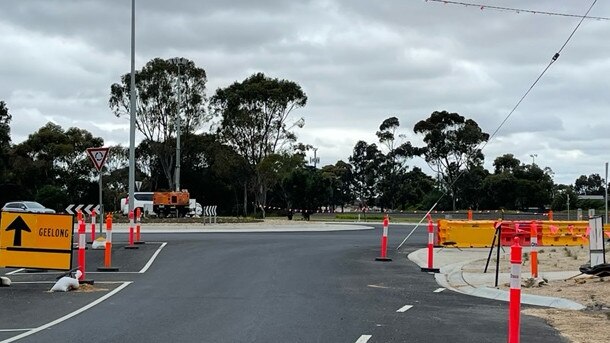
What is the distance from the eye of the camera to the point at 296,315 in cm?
1083

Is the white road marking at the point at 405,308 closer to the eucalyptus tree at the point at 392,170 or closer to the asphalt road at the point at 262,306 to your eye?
the asphalt road at the point at 262,306

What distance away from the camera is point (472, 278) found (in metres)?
16.1

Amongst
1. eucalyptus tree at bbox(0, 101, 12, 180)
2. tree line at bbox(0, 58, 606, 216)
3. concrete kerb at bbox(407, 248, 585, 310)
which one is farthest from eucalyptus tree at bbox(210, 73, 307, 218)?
concrete kerb at bbox(407, 248, 585, 310)

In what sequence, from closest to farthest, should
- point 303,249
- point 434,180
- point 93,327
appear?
1. point 93,327
2. point 303,249
3. point 434,180

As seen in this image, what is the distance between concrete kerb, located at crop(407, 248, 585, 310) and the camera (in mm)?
12395

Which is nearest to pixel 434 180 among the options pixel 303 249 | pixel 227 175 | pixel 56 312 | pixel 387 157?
pixel 387 157

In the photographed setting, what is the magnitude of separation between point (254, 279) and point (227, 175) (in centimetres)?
5266

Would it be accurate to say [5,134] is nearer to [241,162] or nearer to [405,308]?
[241,162]

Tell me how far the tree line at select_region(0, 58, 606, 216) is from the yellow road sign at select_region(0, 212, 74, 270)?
134ft

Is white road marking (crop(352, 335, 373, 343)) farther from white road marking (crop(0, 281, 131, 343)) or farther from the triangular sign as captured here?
the triangular sign

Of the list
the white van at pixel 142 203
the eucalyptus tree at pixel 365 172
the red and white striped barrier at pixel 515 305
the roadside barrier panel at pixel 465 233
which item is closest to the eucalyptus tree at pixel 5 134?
the white van at pixel 142 203

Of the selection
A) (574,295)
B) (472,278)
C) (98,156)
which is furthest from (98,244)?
(574,295)

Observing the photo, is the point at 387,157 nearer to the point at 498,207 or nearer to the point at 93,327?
the point at 498,207

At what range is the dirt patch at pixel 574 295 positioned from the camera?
376 inches
